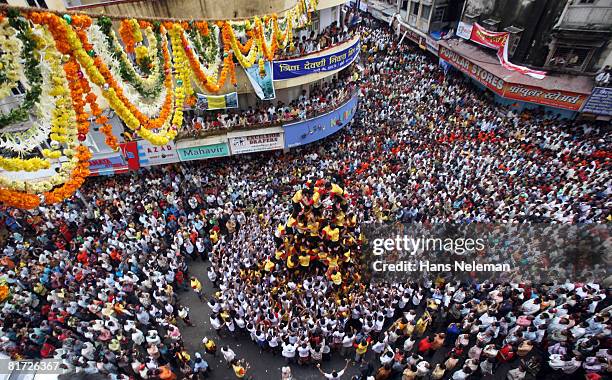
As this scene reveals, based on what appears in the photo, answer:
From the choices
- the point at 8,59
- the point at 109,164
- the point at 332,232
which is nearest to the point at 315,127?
the point at 332,232

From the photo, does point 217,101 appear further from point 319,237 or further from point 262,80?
point 319,237

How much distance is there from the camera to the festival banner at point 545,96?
16.0m

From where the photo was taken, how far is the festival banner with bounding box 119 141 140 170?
1502 cm

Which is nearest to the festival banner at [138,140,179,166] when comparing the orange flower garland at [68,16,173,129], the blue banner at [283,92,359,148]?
the blue banner at [283,92,359,148]

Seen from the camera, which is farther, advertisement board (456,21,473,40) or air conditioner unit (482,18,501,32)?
advertisement board (456,21,473,40)

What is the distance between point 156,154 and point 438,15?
943 inches

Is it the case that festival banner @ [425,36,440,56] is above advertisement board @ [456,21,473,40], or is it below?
below

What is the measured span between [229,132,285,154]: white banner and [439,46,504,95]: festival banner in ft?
43.2

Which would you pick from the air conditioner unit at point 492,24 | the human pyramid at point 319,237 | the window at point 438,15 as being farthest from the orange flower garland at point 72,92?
the window at point 438,15

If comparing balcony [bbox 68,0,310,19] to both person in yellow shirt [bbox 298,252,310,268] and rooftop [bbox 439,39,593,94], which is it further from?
rooftop [bbox 439,39,593,94]

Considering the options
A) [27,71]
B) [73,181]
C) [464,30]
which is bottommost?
[464,30]

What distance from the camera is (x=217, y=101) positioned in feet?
49.0

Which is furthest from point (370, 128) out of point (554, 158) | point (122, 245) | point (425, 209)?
point (122, 245)

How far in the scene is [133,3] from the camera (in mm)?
12445
